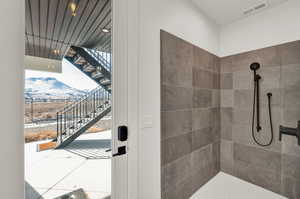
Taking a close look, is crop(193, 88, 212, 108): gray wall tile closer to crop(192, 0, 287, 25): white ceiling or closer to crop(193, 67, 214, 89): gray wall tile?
crop(193, 67, 214, 89): gray wall tile

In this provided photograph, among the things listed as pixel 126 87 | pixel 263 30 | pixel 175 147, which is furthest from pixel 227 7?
pixel 175 147

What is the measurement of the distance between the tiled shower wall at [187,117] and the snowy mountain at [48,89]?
81cm

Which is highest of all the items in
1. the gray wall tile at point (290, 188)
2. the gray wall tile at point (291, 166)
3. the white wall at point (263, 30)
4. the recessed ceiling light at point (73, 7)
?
the white wall at point (263, 30)

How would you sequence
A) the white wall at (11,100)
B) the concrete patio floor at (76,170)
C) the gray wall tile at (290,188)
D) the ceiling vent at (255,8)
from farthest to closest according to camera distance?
the ceiling vent at (255,8)
the gray wall tile at (290,188)
the concrete patio floor at (76,170)
the white wall at (11,100)

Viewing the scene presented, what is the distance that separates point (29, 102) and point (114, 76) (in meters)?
0.53

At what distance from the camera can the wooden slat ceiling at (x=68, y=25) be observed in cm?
100

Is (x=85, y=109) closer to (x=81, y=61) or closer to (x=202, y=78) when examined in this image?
(x=81, y=61)

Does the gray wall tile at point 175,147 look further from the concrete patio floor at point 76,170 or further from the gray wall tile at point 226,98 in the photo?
the gray wall tile at point 226,98

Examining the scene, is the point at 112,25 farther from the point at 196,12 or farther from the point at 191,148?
the point at 191,148

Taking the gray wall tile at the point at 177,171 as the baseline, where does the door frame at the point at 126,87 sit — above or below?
above

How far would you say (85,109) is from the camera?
1354 millimetres

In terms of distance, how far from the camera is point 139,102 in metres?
1.20

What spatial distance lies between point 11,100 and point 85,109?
26.4 inches

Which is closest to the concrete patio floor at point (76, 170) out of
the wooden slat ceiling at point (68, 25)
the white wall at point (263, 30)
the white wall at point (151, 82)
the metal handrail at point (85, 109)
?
the metal handrail at point (85, 109)
